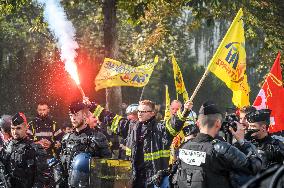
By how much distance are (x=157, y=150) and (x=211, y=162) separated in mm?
3261

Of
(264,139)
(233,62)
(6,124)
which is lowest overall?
(264,139)

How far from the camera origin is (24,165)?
781cm

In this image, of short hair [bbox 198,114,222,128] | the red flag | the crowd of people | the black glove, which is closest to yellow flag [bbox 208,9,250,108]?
the crowd of people

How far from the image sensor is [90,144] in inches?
326

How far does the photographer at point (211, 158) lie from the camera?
5.51 m

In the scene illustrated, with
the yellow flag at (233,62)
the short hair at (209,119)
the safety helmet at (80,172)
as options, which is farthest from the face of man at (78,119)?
the short hair at (209,119)

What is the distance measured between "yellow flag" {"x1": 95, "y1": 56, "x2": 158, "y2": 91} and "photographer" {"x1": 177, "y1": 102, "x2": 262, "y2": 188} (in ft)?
20.2

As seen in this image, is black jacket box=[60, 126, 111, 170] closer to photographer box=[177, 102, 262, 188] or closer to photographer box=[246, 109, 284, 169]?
photographer box=[246, 109, 284, 169]

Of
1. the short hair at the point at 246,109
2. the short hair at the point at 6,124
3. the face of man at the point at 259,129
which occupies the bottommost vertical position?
the face of man at the point at 259,129

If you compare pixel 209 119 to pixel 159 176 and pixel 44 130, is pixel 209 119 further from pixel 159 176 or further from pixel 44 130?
pixel 44 130

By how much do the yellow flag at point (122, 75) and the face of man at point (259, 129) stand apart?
5010 mm

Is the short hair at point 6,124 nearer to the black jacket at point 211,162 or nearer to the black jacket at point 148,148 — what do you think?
the black jacket at point 148,148

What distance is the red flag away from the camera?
10.2 m

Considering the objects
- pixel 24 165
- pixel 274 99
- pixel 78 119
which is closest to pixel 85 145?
pixel 78 119
